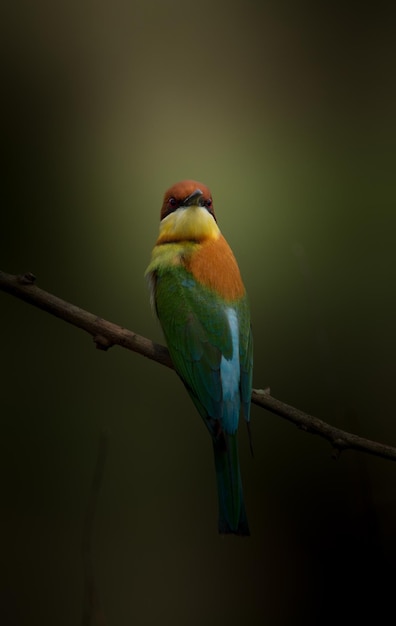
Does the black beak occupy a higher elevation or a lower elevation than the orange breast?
higher

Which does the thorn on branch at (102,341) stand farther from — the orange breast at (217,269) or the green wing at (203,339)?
the orange breast at (217,269)

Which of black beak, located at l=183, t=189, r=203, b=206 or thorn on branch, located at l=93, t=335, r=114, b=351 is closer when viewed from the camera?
thorn on branch, located at l=93, t=335, r=114, b=351

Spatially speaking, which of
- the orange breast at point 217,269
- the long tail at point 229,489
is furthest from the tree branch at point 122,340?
the orange breast at point 217,269

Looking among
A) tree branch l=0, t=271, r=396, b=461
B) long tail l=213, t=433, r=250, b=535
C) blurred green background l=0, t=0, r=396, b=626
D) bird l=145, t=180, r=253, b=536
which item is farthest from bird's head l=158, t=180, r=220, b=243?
long tail l=213, t=433, r=250, b=535

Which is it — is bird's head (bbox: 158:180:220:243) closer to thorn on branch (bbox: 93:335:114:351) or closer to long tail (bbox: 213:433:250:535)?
thorn on branch (bbox: 93:335:114:351)

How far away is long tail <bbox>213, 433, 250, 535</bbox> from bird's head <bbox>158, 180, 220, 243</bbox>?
1.63 feet

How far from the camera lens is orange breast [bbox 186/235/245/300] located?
1.55m

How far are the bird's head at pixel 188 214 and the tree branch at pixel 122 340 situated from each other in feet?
1.01

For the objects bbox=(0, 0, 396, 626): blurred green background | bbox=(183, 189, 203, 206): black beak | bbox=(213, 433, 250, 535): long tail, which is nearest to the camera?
bbox=(213, 433, 250, 535): long tail

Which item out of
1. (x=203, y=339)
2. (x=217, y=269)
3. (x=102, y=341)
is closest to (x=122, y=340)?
(x=102, y=341)

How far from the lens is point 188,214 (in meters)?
1.56

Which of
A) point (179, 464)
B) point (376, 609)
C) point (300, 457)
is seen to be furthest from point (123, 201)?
point (376, 609)

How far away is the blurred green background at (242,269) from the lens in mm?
1671

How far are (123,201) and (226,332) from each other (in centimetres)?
61
